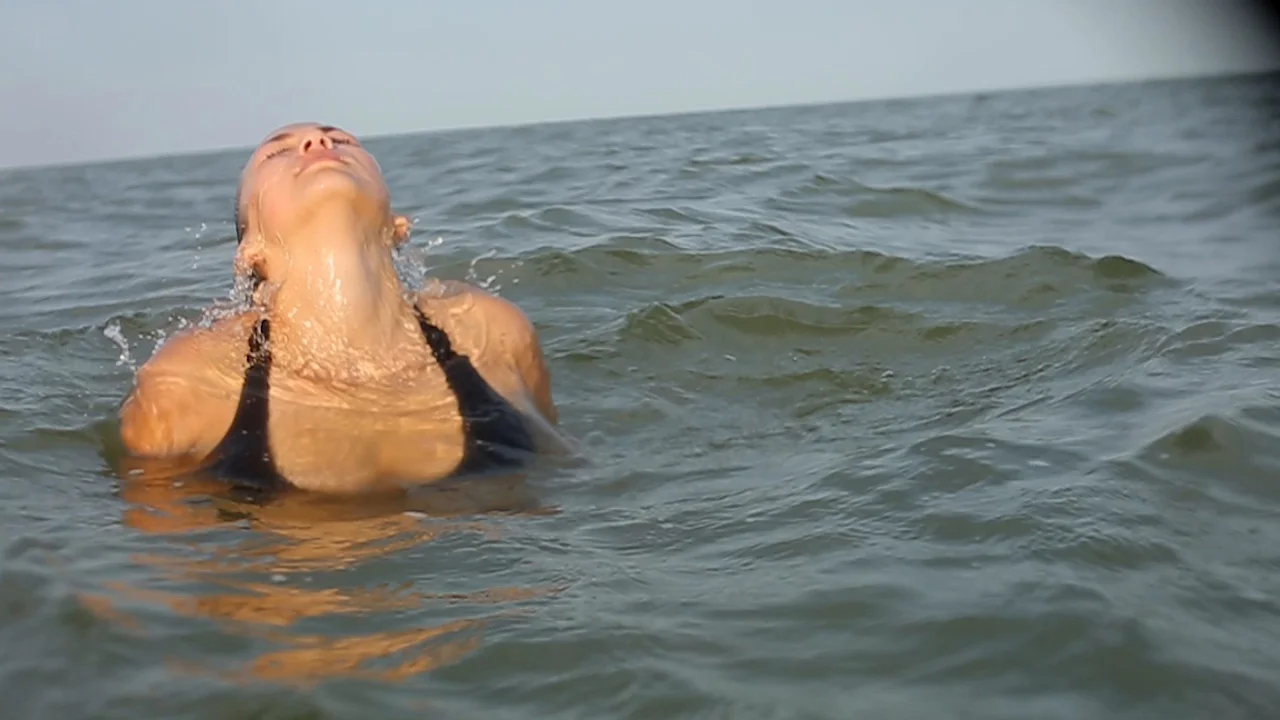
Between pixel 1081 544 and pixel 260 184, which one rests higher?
pixel 260 184

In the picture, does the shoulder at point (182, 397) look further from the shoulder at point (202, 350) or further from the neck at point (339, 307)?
the neck at point (339, 307)

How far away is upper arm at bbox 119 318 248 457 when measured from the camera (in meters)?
4.84

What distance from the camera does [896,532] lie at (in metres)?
3.96

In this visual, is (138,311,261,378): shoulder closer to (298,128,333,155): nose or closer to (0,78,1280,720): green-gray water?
(0,78,1280,720): green-gray water

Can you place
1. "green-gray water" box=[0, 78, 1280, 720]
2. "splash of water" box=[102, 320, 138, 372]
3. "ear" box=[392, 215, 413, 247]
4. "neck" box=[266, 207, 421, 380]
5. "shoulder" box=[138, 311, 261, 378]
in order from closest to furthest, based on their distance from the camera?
1. "green-gray water" box=[0, 78, 1280, 720]
2. "neck" box=[266, 207, 421, 380]
3. "shoulder" box=[138, 311, 261, 378]
4. "ear" box=[392, 215, 413, 247]
5. "splash of water" box=[102, 320, 138, 372]

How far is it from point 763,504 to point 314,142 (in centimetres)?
193

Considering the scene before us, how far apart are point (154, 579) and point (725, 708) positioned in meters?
1.67

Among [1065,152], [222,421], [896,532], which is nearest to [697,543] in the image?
[896,532]

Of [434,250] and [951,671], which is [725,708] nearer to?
[951,671]

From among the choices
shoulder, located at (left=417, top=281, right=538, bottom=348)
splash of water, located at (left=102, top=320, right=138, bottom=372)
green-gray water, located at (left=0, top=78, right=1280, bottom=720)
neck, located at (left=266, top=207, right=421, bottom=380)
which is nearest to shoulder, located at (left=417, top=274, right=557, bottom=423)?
shoulder, located at (left=417, top=281, right=538, bottom=348)

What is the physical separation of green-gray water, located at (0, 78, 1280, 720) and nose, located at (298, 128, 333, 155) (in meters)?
1.14

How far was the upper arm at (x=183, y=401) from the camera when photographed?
191 inches

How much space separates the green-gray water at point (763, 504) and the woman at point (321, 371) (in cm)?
26

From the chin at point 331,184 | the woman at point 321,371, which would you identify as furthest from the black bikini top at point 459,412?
the chin at point 331,184
